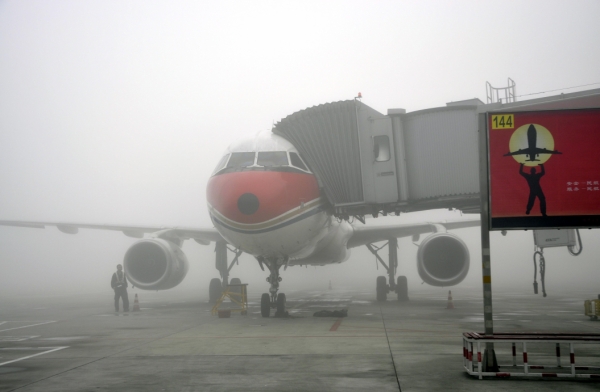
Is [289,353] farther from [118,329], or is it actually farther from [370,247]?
[370,247]

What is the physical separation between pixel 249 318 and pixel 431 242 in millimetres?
6077

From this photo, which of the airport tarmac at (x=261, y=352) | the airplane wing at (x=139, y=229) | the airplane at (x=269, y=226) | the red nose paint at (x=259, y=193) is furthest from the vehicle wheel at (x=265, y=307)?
the airplane wing at (x=139, y=229)

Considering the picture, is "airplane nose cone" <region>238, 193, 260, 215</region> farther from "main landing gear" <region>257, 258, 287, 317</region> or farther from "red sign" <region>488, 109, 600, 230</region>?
"red sign" <region>488, 109, 600, 230</region>

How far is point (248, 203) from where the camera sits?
13711 millimetres

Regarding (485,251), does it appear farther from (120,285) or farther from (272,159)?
(120,285)

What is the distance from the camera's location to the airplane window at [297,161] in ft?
49.8

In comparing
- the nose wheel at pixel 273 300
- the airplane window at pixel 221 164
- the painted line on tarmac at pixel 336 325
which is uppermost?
the airplane window at pixel 221 164

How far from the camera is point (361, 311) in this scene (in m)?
17.4

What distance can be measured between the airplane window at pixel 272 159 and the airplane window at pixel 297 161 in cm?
23

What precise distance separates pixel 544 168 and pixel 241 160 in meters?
8.51

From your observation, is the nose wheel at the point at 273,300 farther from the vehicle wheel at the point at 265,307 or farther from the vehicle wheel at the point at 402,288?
the vehicle wheel at the point at 402,288

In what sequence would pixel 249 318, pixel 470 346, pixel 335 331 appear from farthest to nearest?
pixel 249 318, pixel 335 331, pixel 470 346

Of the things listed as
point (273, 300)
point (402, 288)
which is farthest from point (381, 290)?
point (273, 300)

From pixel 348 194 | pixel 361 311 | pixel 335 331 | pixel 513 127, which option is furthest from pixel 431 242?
pixel 513 127
